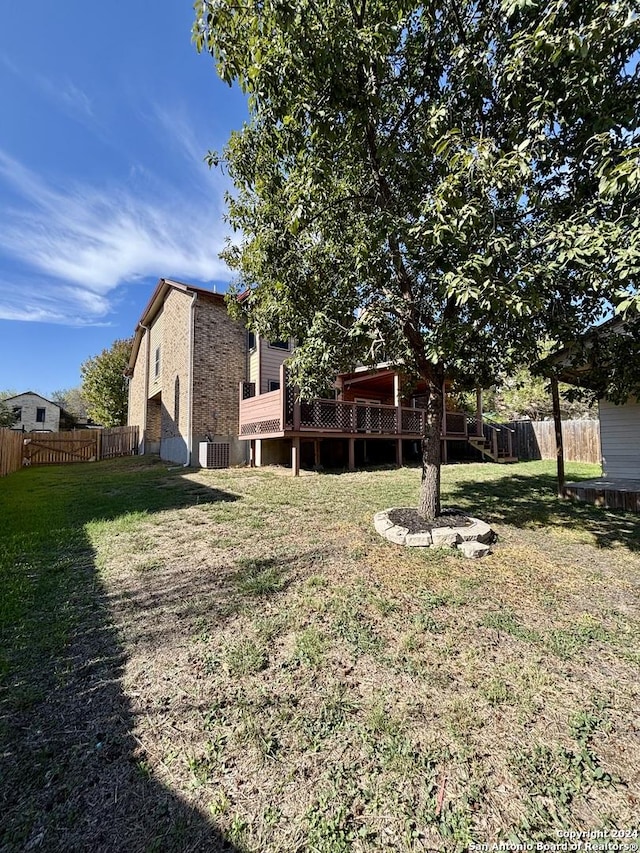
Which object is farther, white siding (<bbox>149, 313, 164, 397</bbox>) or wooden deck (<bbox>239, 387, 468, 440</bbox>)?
white siding (<bbox>149, 313, 164, 397</bbox>)

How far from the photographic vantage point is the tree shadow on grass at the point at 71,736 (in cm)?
154

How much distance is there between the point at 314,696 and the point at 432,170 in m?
5.44

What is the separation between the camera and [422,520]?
5.36m

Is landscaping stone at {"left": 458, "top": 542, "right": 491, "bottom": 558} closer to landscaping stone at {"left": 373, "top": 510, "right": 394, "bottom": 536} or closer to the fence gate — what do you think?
landscaping stone at {"left": 373, "top": 510, "right": 394, "bottom": 536}

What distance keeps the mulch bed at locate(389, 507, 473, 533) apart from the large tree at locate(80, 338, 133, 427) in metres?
28.2

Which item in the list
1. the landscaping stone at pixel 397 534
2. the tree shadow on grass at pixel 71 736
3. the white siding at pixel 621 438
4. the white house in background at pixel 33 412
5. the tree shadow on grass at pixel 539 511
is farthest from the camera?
the white house in background at pixel 33 412

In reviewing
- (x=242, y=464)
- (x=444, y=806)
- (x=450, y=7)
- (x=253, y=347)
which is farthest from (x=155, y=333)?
(x=444, y=806)

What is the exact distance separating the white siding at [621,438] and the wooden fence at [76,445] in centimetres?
2036

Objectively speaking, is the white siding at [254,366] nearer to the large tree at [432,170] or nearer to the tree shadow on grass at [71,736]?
the large tree at [432,170]

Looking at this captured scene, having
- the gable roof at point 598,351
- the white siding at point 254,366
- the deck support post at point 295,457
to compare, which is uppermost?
the white siding at point 254,366

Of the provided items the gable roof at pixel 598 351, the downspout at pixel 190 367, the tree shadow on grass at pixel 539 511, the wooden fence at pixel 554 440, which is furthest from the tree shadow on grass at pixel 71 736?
the wooden fence at pixel 554 440

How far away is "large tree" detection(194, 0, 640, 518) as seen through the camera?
3373 mm

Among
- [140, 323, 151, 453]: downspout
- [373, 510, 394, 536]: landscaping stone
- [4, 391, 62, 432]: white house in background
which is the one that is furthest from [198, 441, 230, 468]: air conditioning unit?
[4, 391, 62, 432]: white house in background

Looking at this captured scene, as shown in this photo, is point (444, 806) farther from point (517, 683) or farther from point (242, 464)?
point (242, 464)
